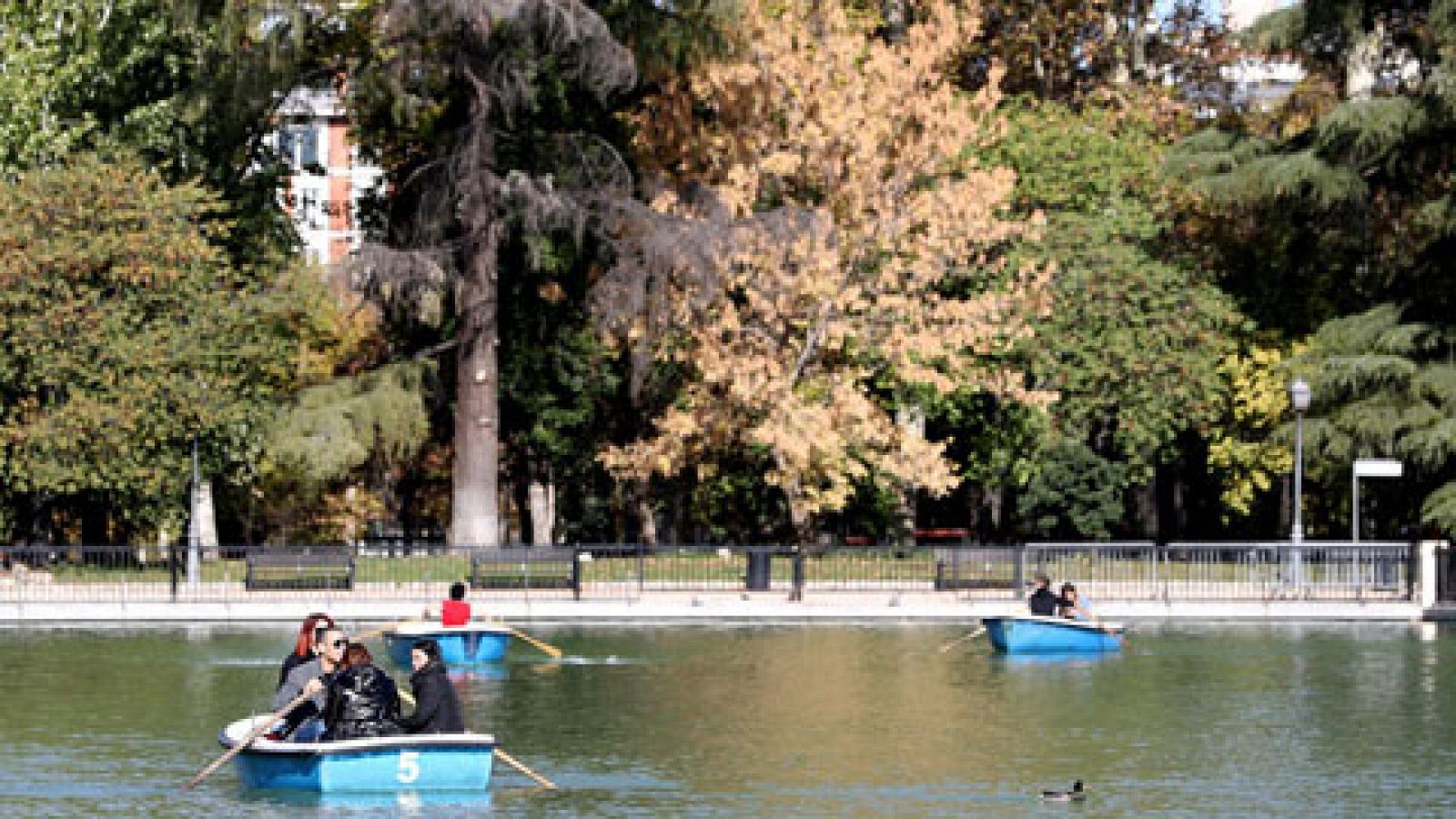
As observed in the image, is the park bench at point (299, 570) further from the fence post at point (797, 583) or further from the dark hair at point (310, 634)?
the dark hair at point (310, 634)

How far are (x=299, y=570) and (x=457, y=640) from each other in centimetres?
1185

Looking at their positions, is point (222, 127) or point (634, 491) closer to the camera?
point (222, 127)

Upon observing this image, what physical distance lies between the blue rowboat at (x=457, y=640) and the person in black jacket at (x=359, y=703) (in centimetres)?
1590

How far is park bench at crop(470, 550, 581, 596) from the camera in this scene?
54.2 metres

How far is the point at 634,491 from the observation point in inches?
2918

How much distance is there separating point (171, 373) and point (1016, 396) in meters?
19.1

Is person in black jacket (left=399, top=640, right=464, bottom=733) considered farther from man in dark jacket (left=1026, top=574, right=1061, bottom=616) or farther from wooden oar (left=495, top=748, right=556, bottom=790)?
man in dark jacket (left=1026, top=574, right=1061, bottom=616)

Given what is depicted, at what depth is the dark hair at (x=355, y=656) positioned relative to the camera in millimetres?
25844

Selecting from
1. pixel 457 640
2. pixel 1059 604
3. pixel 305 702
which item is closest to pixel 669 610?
pixel 1059 604

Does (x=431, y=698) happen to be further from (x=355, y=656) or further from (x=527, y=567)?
(x=527, y=567)

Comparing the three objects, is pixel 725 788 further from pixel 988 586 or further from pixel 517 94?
pixel 517 94

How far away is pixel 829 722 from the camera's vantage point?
34094 millimetres

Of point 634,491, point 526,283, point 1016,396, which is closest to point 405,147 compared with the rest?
point 526,283

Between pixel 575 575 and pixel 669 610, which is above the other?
pixel 575 575
